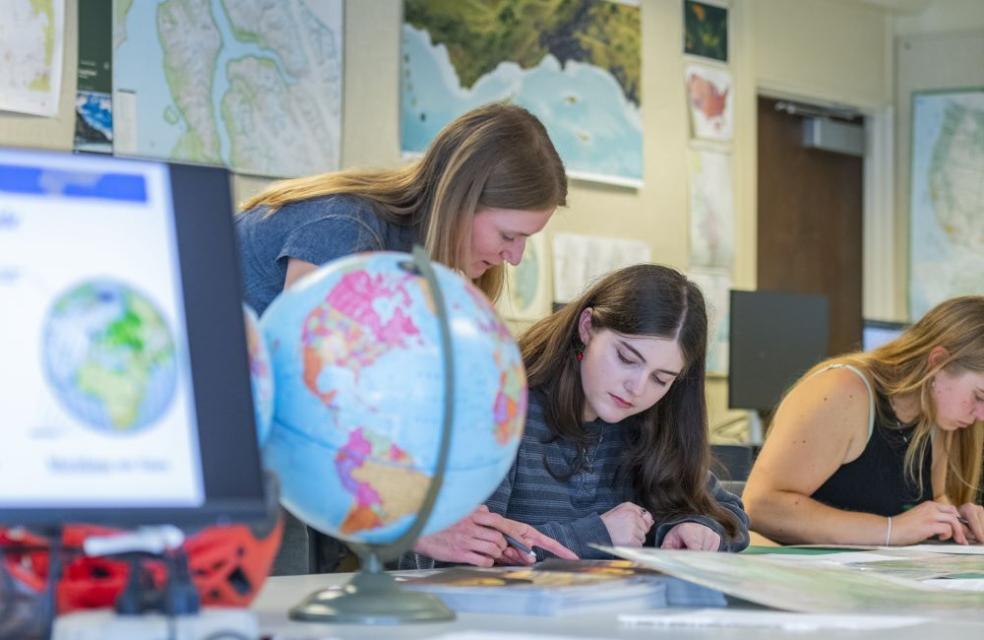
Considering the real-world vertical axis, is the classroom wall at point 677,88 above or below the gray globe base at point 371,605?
above

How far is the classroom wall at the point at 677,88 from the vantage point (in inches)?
167

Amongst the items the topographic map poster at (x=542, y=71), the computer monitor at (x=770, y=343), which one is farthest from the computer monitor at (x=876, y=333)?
the topographic map poster at (x=542, y=71)

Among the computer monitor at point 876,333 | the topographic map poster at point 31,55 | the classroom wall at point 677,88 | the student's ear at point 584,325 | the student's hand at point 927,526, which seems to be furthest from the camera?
the computer monitor at point 876,333

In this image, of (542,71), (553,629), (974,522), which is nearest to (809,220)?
(542,71)

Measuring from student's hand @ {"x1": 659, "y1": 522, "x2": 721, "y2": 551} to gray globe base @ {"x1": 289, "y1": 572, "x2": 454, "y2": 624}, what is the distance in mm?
898

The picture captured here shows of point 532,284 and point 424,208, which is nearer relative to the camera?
point 424,208

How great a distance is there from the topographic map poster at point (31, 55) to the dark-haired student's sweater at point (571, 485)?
1.93m

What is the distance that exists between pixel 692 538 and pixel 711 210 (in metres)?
3.61

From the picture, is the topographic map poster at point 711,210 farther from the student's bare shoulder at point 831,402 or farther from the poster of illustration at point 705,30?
the student's bare shoulder at point 831,402

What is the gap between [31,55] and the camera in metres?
3.43

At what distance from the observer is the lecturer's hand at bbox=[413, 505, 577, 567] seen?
5.30 ft

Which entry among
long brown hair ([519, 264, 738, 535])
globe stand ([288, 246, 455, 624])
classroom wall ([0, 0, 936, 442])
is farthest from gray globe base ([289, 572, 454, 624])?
classroom wall ([0, 0, 936, 442])

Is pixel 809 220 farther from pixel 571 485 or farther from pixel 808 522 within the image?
pixel 571 485

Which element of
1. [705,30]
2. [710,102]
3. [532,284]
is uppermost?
[705,30]
